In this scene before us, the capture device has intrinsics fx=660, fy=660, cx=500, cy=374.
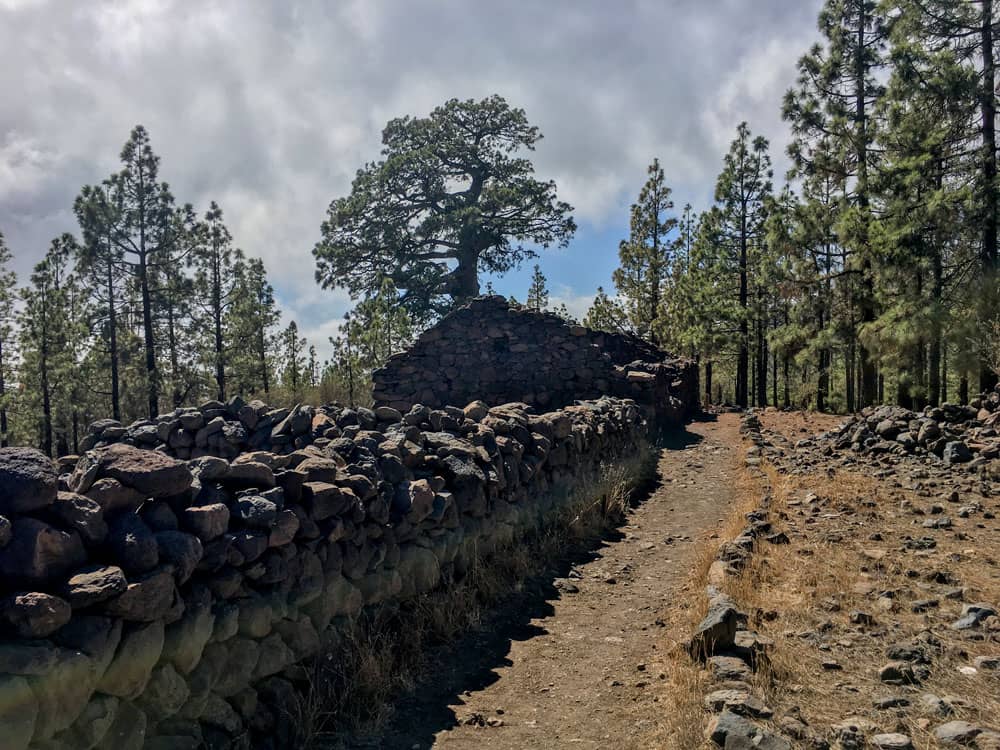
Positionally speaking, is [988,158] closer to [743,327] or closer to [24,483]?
[743,327]

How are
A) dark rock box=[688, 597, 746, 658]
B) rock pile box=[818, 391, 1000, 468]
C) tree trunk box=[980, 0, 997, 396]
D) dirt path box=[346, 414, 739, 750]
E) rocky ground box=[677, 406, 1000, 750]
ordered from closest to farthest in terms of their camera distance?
rocky ground box=[677, 406, 1000, 750] → dirt path box=[346, 414, 739, 750] → dark rock box=[688, 597, 746, 658] → rock pile box=[818, 391, 1000, 468] → tree trunk box=[980, 0, 997, 396]

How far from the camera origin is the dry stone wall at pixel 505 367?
1677 centimetres

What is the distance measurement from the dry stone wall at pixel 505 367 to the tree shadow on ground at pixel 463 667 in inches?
387

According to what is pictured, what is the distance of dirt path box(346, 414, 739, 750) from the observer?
378 cm

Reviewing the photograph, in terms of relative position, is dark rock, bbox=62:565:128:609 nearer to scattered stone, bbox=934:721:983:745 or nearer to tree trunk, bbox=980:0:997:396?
scattered stone, bbox=934:721:983:745

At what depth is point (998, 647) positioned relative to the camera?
3859 mm

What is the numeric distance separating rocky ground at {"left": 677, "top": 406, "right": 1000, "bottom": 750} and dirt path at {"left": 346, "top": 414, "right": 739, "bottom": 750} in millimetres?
572

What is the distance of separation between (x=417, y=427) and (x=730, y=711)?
425cm

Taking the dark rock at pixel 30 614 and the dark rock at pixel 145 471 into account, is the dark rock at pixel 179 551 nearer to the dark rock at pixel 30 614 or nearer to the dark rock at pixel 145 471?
the dark rock at pixel 145 471

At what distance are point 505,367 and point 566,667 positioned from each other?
12522 mm

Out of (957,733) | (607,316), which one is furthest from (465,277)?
(957,733)

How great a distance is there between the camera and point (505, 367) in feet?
55.5

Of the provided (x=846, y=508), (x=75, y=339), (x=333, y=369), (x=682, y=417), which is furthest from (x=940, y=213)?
(x=75, y=339)

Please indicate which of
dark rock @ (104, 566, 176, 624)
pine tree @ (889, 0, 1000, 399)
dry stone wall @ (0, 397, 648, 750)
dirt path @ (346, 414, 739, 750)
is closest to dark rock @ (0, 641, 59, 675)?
dry stone wall @ (0, 397, 648, 750)
